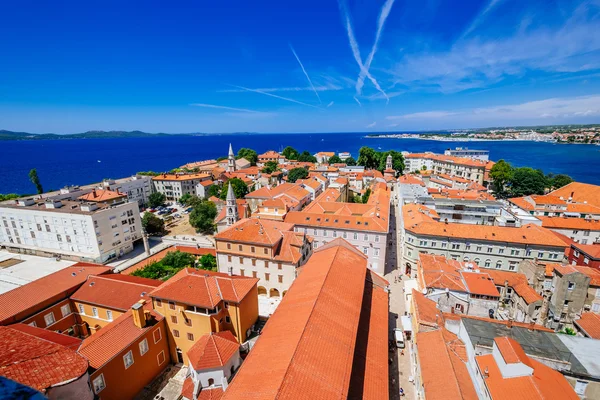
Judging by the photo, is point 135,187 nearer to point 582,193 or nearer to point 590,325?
point 590,325

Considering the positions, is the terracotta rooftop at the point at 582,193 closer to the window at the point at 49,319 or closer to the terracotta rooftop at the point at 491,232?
the terracotta rooftop at the point at 491,232

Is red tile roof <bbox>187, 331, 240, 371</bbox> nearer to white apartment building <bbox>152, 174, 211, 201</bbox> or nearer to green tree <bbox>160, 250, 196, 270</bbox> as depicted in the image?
green tree <bbox>160, 250, 196, 270</bbox>

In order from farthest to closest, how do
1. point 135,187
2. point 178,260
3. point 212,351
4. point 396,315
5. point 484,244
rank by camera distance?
point 135,187 < point 178,260 < point 484,244 < point 396,315 < point 212,351

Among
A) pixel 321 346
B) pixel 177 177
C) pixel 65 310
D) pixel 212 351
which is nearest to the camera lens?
pixel 321 346

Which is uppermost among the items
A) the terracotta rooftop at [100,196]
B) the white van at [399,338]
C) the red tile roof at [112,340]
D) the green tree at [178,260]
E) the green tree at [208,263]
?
the terracotta rooftop at [100,196]

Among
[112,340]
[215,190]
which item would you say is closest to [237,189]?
[215,190]

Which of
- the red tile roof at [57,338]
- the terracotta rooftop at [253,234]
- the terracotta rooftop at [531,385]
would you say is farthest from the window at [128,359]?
the terracotta rooftop at [531,385]
